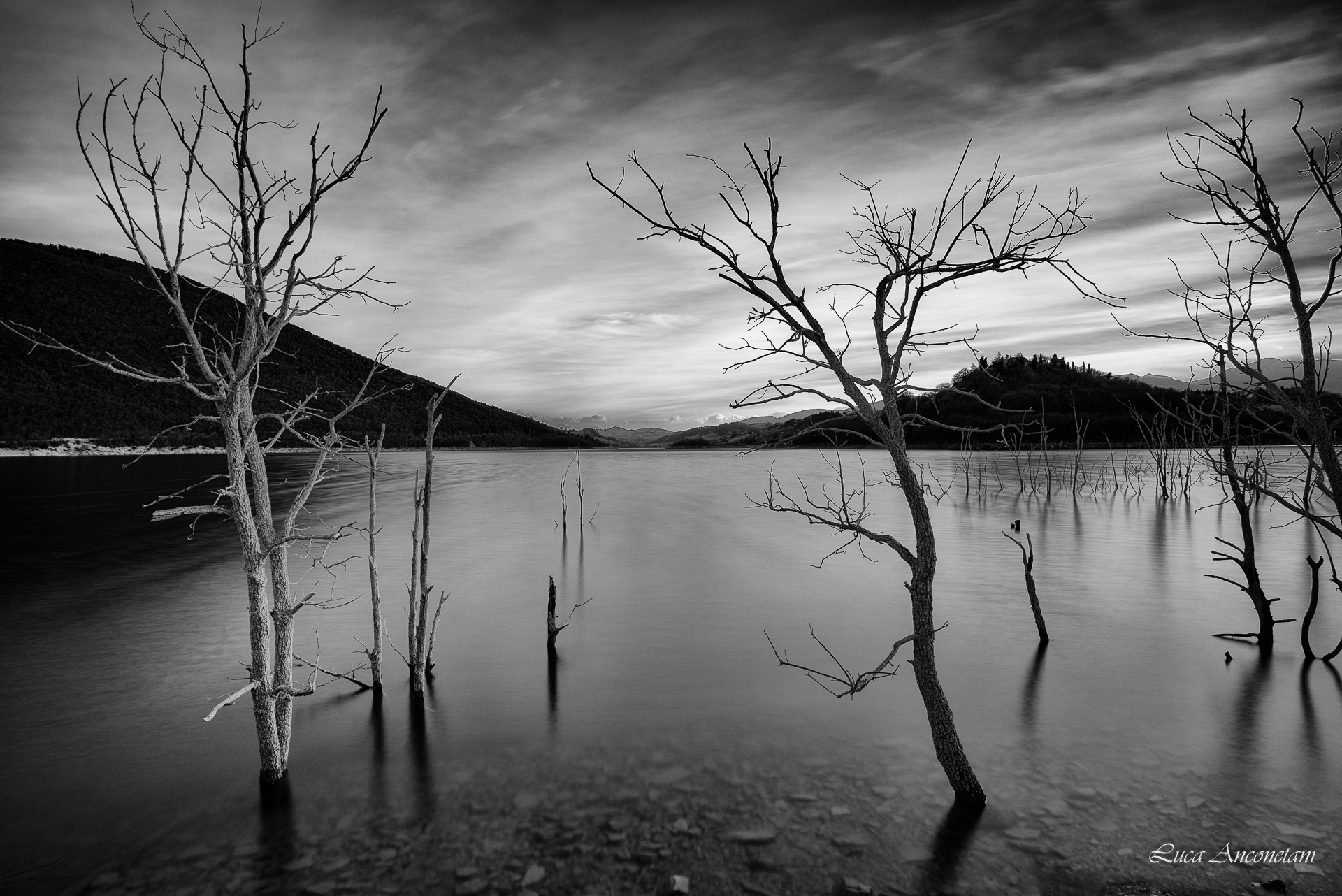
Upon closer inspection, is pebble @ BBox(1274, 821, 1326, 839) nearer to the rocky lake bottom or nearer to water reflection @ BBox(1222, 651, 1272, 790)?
the rocky lake bottom

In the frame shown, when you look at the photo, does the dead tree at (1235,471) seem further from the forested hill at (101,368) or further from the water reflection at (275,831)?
the forested hill at (101,368)

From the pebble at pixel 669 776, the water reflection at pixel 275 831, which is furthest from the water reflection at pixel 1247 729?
the water reflection at pixel 275 831

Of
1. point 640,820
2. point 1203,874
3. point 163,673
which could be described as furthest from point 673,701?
point 163,673

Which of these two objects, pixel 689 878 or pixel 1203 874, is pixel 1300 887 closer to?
pixel 1203 874

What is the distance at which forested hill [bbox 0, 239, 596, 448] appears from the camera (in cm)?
7294

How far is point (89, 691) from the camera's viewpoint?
34.9 feet

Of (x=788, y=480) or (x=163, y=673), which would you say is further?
(x=788, y=480)

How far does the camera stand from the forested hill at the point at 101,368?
239 ft

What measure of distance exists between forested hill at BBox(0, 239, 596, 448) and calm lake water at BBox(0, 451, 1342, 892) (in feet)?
165

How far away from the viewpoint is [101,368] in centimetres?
8450

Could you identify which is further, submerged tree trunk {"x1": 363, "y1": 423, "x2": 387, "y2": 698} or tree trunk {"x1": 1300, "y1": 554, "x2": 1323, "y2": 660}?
tree trunk {"x1": 1300, "y1": 554, "x2": 1323, "y2": 660}

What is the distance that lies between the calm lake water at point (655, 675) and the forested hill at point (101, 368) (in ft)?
165

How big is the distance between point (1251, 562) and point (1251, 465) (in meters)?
4.39

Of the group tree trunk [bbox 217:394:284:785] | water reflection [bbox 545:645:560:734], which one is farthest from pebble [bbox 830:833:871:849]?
tree trunk [bbox 217:394:284:785]
